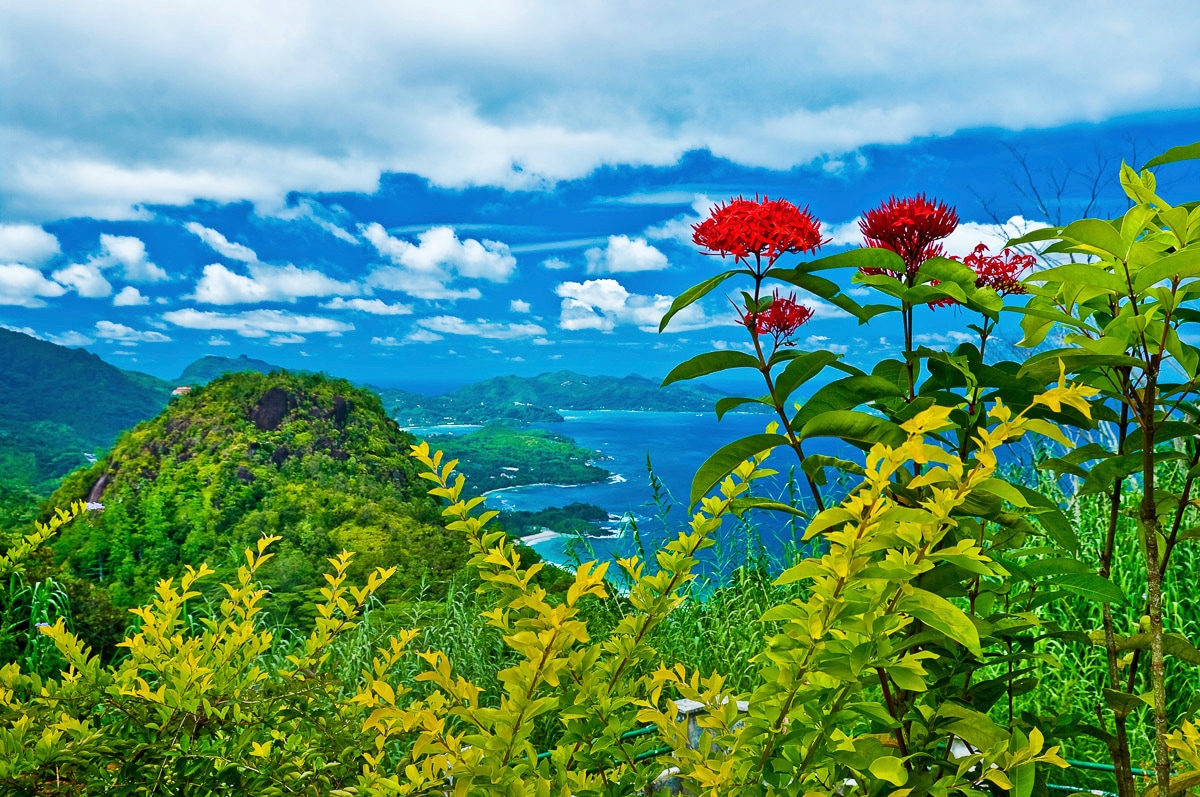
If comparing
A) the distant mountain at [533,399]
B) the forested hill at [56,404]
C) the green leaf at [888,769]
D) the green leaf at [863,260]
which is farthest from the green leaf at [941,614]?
the forested hill at [56,404]

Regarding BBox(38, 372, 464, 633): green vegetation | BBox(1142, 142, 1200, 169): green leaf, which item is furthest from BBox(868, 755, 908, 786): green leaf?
BBox(38, 372, 464, 633): green vegetation

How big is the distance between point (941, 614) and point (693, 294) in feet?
2.20

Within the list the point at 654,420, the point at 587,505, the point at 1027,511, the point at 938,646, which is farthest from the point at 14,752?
the point at 654,420

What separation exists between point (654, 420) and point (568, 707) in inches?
1085

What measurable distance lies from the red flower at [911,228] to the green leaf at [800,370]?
0.73ft

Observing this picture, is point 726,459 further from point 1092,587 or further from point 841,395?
point 1092,587

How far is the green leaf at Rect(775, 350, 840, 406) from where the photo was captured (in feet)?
4.31

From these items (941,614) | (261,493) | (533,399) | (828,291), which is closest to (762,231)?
(828,291)

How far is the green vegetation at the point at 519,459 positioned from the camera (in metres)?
10.5

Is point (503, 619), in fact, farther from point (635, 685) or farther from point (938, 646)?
point (938, 646)

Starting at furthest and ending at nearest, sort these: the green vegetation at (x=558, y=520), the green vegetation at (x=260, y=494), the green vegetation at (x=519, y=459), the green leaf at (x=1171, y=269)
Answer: the green vegetation at (x=519, y=459) → the green vegetation at (x=260, y=494) → the green vegetation at (x=558, y=520) → the green leaf at (x=1171, y=269)

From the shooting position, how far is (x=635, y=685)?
1275 mm

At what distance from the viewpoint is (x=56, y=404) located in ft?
66.6

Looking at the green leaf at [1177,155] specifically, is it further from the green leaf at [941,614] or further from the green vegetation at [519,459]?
the green vegetation at [519,459]
